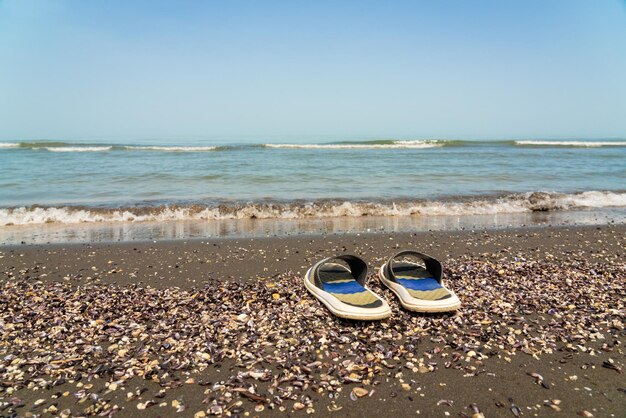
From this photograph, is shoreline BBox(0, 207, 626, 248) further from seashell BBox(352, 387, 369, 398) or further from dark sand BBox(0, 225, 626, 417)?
seashell BBox(352, 387, 369, 398)

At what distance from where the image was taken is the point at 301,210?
13.0 m

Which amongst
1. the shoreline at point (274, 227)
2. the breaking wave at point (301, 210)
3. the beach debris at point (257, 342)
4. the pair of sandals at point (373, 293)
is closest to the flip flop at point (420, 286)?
the pair of sandals at point (373, 293)

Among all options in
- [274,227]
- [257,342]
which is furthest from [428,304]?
[274,227]

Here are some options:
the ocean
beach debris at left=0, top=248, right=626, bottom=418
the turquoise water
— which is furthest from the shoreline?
beach debris at left=0, top=248, right=626, bottom=418

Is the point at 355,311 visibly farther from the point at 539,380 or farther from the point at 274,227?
the point at 274,227

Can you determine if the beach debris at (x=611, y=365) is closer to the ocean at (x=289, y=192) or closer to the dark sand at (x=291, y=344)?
the dark sand at (x=291, y=344)

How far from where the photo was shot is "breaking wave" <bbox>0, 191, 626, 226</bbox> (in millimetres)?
12086

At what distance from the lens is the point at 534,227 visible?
431 inches

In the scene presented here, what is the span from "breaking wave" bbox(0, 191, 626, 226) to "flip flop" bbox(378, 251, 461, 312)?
6.65m

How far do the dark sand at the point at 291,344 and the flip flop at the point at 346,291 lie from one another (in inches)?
6.5

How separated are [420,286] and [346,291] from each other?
1.04 m

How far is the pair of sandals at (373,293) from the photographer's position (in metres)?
5.04

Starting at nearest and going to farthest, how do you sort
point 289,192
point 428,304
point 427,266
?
1. point 428,304
2. point 427,266
3. point 289,192

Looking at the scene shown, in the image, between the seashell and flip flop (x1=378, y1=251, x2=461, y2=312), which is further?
flip flop (x1=378, y1=251, x2=461, y2=312)
